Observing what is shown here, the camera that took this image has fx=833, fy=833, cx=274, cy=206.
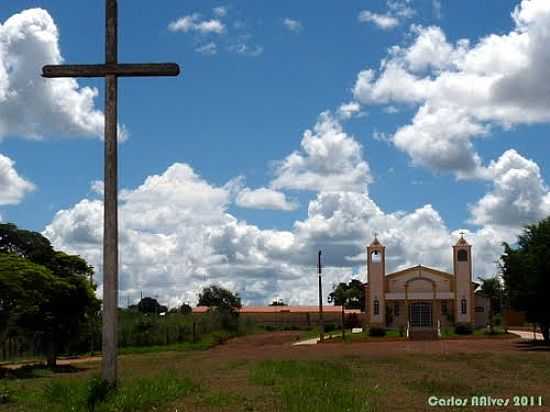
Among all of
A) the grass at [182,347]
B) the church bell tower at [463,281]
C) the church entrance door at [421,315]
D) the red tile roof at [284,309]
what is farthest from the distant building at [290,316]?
the grass at [182,347]

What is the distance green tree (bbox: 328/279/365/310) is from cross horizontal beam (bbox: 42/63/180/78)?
98283mm

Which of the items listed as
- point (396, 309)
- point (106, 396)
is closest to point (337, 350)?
point (106, 396)

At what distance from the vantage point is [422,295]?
7300cm

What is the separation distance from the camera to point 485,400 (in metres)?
16.2

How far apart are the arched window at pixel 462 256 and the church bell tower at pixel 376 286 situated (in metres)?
6.45

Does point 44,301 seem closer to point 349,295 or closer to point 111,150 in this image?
point 111,150

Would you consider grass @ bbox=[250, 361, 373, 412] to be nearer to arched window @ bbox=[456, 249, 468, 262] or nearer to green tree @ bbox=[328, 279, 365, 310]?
arched window @ bbox=[456, 249, 468, 262]

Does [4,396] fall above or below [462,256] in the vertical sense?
below

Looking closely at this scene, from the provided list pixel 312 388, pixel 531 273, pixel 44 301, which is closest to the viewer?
pixel 312 388

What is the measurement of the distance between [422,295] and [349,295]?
1767 inches

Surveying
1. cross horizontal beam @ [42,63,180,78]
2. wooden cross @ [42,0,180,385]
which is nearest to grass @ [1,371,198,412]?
wooden cross @ [42,0,180,385]

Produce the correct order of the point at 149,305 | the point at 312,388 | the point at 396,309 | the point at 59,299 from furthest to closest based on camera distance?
the point at 149,305 → the point at 396,309 → the point at 59,299 → the point at 312,388

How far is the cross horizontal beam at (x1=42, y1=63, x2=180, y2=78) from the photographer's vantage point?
50.7 feet

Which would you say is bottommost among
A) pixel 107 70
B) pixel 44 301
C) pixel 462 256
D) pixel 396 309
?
pixel 396 309
